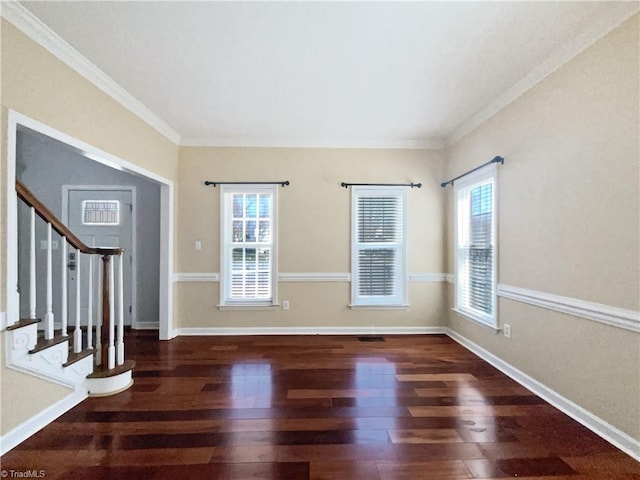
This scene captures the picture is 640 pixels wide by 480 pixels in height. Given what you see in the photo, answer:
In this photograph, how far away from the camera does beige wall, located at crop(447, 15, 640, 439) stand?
1.77m

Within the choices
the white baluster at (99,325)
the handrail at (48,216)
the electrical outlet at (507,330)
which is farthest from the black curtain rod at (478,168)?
the white baluster at (99,325)

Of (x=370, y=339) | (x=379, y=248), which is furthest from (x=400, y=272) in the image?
(x=370, y=339)

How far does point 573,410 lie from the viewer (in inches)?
83.2

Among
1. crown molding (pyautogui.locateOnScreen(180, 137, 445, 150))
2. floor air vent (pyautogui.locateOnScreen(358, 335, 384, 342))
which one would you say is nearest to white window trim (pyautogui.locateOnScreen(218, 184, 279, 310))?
crown molding (pyautogui.locateOnScreen(180, 137, 445, 150))

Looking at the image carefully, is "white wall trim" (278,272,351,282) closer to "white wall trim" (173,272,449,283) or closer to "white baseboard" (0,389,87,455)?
"white wall trim" (173,272,449,283)

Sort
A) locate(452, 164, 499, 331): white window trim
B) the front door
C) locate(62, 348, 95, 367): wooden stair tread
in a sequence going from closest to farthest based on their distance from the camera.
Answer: locate(62, 348, 95, 367): wooden stair tread, locate(452, 164, 499, 331): white window trim, the front door

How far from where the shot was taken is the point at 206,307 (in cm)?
401

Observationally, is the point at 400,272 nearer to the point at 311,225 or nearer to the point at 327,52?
the point at 311,225

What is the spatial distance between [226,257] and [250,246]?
13.9 inches

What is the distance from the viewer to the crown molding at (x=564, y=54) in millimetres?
1769

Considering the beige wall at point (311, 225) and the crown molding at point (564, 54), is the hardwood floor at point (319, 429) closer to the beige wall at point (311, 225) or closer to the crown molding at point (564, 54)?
the beige wall at point (311, 225)

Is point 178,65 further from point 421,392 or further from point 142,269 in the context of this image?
point 421,392

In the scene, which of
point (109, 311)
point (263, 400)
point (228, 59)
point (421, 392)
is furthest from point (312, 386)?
point (228, 59)

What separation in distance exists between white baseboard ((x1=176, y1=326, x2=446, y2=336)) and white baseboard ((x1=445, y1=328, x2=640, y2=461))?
983mm
